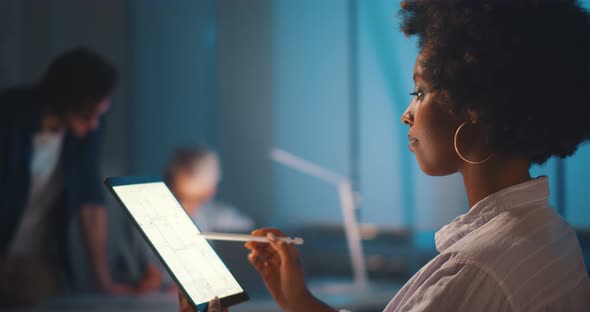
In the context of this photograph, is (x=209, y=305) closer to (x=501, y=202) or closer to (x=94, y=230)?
(x=501, y=202)

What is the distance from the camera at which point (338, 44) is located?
3.05m

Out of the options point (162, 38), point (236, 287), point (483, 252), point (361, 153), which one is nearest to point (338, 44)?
point (361, 153)

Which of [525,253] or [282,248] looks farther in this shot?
[282,248]

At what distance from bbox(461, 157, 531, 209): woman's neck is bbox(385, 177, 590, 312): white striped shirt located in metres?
0.02

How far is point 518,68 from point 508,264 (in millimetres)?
218

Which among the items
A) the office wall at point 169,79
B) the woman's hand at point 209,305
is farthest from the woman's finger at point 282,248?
the office wall at point 169,79

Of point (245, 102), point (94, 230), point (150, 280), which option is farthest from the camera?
point (245, 102)

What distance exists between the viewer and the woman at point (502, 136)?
72 cm

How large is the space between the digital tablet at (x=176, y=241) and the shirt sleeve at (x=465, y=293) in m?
0.33

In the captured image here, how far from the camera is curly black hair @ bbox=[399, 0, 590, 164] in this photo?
750 mm

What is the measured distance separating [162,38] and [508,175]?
2.93m

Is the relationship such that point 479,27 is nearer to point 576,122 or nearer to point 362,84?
point 576,122

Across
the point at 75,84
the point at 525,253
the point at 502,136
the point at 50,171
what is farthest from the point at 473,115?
the point at 50,171

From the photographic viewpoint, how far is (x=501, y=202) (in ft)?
2.61
